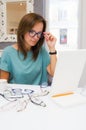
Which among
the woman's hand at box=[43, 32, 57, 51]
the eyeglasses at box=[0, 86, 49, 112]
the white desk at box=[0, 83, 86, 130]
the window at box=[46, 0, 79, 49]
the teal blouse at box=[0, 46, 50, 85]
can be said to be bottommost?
the white desk at box=[0, 83, 86, 130]

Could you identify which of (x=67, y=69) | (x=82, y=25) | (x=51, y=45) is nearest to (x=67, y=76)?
(x=67, y=69)

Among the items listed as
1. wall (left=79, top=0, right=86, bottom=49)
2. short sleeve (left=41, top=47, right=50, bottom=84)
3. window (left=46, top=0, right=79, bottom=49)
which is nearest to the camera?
short sleeve (left=41, top=47, right=50, bottom=84)

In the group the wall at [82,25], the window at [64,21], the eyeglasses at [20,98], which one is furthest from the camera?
the window at [64,21]

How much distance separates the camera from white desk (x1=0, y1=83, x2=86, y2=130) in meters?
0.83

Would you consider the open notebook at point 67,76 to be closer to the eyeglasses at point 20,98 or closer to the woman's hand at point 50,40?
the eyeglasses at point 20,98

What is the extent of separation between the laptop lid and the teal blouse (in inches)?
19.6

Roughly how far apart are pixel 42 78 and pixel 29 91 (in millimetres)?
446

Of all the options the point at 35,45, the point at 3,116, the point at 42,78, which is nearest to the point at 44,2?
the point at 35,45

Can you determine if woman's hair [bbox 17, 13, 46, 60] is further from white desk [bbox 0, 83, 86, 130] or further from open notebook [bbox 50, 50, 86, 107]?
white desk [bbox 0, 83, 86, 130]

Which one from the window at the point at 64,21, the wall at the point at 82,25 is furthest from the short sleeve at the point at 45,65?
the window at the point at 64,21

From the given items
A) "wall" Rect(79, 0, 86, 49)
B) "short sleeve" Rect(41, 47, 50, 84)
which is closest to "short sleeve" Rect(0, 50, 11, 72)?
"short sleeve" Rect(41, 47, 50, 84)

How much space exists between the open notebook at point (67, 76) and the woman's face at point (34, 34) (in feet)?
1.73

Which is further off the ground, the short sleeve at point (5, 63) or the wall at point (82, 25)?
the wall at point (82, 25)

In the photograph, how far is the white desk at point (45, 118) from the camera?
0.83 metres
